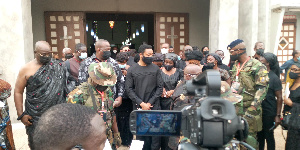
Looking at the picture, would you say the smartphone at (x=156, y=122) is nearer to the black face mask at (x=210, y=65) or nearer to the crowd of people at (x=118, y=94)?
the crowd of people at (x=118, y=94)

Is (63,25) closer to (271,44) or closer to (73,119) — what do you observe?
(271,44)

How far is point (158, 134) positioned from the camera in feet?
4.58

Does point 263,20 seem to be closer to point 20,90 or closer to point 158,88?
point 158,88

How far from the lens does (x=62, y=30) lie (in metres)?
9.70

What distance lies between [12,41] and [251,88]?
5.66m

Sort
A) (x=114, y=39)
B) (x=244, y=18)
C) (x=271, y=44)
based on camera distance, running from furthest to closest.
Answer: (x=114, y=39) < (x=271, y=44) < (x=244, y=18)

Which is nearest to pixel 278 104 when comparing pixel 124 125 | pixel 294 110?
pixel 294 110

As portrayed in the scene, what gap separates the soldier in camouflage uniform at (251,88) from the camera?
358cm

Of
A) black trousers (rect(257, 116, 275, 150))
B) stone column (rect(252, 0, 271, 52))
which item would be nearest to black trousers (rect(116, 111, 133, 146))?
black trousers (rect(257, 116, 275, 150))

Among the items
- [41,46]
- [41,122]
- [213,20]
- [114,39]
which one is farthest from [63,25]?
[114,39]

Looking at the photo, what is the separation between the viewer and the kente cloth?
3385 millimetres

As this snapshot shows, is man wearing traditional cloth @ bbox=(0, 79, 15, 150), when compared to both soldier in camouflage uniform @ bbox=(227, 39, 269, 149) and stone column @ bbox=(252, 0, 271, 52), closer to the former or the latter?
soldier in camouflage uniform @ bbox=(227, 39, 269, 149)

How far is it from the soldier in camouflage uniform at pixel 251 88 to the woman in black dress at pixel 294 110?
0.40m

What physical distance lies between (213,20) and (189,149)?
7.40 metres
